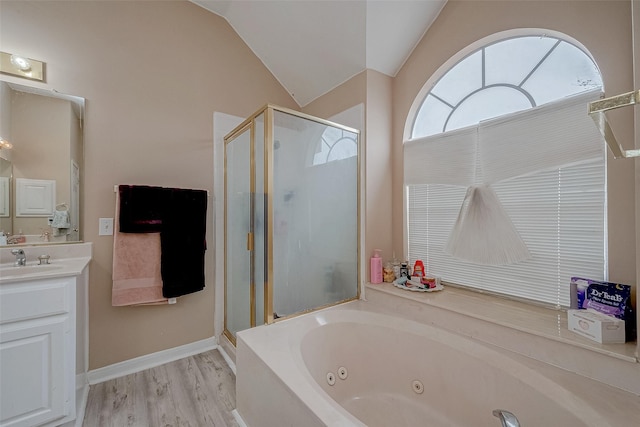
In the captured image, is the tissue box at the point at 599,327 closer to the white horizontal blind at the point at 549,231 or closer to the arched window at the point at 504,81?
the white horizontal blind at the point at 549,231

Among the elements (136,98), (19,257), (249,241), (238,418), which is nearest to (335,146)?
(249,241)

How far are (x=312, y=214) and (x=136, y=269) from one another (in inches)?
52.1

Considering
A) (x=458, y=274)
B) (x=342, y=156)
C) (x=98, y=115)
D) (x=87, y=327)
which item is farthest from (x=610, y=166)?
(x=87, y=327)

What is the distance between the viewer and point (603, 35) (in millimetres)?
1188

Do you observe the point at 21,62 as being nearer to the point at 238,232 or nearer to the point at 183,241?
the point at 183,241

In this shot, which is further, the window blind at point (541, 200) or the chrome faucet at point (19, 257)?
the chrome faucet at point (19, 257)

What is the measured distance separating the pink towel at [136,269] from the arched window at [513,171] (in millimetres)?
1987

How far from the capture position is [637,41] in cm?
92

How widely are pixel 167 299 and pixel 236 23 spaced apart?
2426 mm

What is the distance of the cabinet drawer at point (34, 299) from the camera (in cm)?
117

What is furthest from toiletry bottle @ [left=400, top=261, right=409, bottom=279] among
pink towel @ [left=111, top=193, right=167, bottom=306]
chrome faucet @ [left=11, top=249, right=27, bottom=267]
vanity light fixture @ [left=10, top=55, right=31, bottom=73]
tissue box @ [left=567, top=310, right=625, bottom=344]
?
vanity light fixture @ [left=10, top=55, right=31, bottom=73]

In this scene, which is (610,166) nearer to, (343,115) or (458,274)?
(458,274)

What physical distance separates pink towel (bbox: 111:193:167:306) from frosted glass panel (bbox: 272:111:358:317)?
0.99 meters

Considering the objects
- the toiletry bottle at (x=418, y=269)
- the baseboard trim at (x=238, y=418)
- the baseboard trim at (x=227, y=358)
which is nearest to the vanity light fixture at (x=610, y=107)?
the toiletry bottle at (x=418, y=269)
